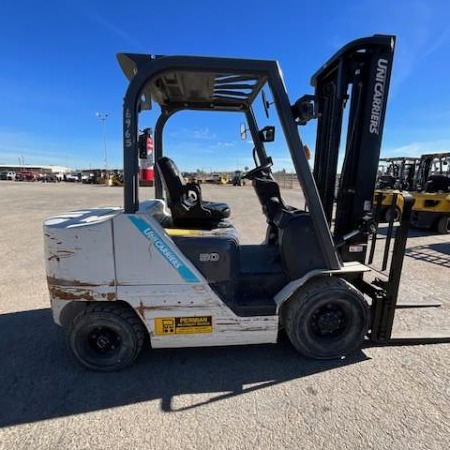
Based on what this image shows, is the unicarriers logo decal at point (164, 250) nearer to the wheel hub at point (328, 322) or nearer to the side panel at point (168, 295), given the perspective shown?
the side panel at point (168, 295)

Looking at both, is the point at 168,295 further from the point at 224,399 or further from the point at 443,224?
the point at 443,224

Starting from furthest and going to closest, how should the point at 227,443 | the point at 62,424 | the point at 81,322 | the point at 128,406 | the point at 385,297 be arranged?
the point at 385,297 < the point at 81,322 < the point at 128,406 < the point at 62,424 < the point at 227,443

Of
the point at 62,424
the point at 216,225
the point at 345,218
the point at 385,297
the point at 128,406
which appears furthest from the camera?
the point at 216,225

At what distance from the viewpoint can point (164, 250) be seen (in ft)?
9.25

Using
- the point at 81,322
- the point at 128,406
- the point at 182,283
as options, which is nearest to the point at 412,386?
the point at 182,283

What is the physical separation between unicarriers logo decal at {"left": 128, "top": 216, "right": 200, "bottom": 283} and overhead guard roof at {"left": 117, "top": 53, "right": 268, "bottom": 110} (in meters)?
1.13

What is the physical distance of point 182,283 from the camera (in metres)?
2.88

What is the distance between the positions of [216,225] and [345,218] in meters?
1.41

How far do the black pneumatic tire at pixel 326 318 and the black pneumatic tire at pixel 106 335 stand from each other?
1.45 metres

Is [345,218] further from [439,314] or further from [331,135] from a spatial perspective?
[439,314]

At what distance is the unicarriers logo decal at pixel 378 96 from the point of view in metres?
2.99

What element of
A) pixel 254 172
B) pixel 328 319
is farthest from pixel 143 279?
pixel 328 319

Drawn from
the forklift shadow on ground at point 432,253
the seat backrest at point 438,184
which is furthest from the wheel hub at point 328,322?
the seat backrest at point 438,184

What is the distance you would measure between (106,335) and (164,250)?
103cm
